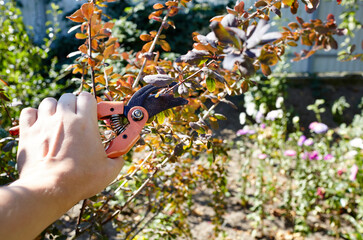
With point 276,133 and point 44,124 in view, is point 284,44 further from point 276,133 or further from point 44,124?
point 276,133

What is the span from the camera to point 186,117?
1335 millimetres

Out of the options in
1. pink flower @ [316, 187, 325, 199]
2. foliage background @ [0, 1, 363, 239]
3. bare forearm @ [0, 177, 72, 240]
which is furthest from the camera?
pink flower @ [316, 187, 325, 199]

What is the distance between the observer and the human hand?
730mm

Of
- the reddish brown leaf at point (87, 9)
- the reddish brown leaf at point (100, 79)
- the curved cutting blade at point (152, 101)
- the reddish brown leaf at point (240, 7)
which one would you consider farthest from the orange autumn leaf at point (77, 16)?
the reddish brown leaf at point (240, 7)

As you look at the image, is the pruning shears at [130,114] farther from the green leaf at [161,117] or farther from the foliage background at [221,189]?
the foliage background at [221,189]

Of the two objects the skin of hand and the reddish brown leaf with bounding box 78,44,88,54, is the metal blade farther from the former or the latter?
the reddish brown leaf with bounding box 78,44,88,54

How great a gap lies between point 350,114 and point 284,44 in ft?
12.7

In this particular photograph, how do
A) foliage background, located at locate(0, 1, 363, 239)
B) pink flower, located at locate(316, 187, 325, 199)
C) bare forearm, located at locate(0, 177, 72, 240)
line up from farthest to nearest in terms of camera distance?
1. pink flower, located at locate(316, 187, 325, 199)
2. foliage background, located at locate(0, 1, 363, 239)
3. bare forearm, located at locate(0, 177, 72, 240)

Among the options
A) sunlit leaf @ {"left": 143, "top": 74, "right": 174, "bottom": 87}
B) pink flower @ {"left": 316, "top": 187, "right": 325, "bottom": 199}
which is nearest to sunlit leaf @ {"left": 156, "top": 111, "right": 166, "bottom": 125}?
sunlit leaf @ {"left": 143, "top": 74, "right": 174, "bottom": 87}

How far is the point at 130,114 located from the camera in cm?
98

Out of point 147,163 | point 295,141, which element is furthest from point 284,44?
point 295,141

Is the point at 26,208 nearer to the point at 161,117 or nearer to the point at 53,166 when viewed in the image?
the point at 53,166

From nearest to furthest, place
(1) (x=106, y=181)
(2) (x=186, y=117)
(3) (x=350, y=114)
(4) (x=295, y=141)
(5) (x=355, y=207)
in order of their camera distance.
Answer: (1) (x=106, y=181), (2) (x=186, y=117), (5) (x=355, y=207), (4) (x=295, y=141), (3) (x=350, y=114)

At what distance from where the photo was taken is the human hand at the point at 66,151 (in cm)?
73
